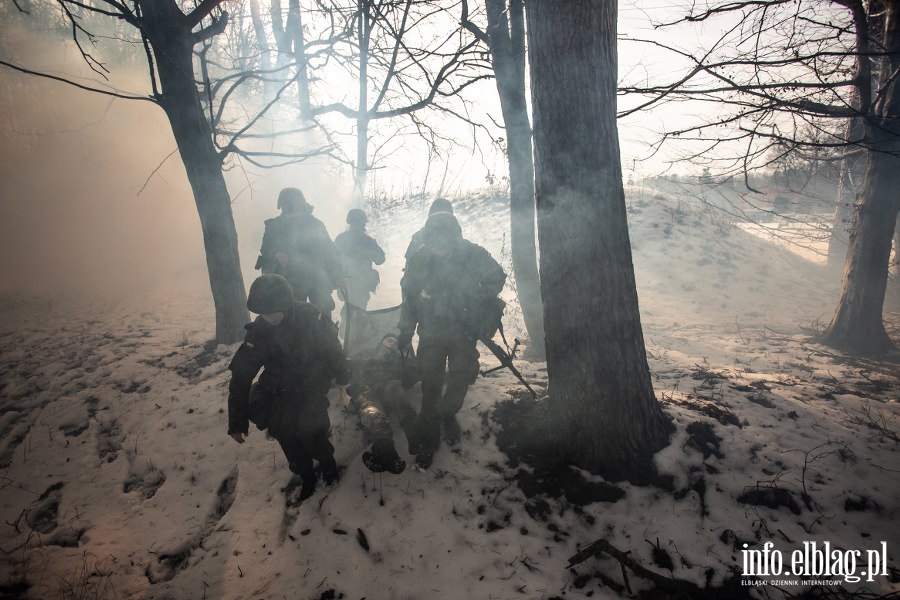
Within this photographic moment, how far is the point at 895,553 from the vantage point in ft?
6.97

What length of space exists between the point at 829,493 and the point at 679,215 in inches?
430

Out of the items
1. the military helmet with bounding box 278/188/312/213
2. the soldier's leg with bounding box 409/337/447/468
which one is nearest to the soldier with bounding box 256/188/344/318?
the military helmet with bounding box 278/188/312/213

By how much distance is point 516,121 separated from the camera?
4.87 metres

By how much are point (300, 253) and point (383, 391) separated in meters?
2.59

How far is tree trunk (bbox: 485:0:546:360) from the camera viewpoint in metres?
4.72

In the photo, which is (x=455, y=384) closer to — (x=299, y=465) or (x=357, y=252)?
(x=299, y=465)

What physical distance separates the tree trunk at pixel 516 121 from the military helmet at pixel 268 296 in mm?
3096

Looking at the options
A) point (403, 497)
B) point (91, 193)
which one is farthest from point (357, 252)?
point (91, 193)

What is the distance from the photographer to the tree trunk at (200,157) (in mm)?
5164

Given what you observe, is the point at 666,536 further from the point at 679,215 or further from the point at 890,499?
the point at 679,215

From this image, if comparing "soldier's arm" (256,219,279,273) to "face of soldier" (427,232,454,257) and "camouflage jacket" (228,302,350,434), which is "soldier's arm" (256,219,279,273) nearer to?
"camouflage jacket" (228,302,350,434)

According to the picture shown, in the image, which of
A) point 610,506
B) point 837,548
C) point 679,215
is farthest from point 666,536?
point 679,215

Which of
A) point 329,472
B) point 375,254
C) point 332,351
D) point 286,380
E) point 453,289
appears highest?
point 375,254

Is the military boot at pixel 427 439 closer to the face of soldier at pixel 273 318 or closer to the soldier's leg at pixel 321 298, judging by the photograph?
the face of soldier at pixel 273 318
